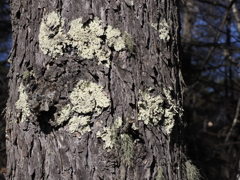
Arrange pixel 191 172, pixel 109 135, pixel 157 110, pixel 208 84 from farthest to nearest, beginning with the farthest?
pixel 208 84 < pixel 191 172 < pixel 157 110 < pixel 109 135

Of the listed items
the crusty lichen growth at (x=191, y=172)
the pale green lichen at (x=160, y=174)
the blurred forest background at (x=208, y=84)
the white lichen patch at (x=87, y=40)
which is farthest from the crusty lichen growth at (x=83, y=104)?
the blurred forest background at (x=208, y=84)

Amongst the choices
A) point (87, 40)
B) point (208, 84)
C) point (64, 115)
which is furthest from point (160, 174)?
point (208, 84)

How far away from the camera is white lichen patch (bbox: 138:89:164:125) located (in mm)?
1156

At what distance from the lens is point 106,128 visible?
1.10 metres

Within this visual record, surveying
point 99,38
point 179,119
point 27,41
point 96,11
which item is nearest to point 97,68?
point 99,38

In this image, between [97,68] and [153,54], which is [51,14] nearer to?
[97,68]

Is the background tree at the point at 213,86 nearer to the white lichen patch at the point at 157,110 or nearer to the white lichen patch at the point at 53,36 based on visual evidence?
the white lichen patch at the point at 157,110

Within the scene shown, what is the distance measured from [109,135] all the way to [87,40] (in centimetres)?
41

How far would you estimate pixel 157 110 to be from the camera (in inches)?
47.1

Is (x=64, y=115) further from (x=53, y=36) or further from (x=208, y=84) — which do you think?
(x=208, y=84)

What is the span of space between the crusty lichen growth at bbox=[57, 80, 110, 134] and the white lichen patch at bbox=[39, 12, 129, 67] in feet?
0.40

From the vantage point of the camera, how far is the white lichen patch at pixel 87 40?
1.14 meters

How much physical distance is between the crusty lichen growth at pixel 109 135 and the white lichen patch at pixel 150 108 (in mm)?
118

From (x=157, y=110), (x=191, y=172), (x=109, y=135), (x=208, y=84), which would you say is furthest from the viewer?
(x=208, y=84)
